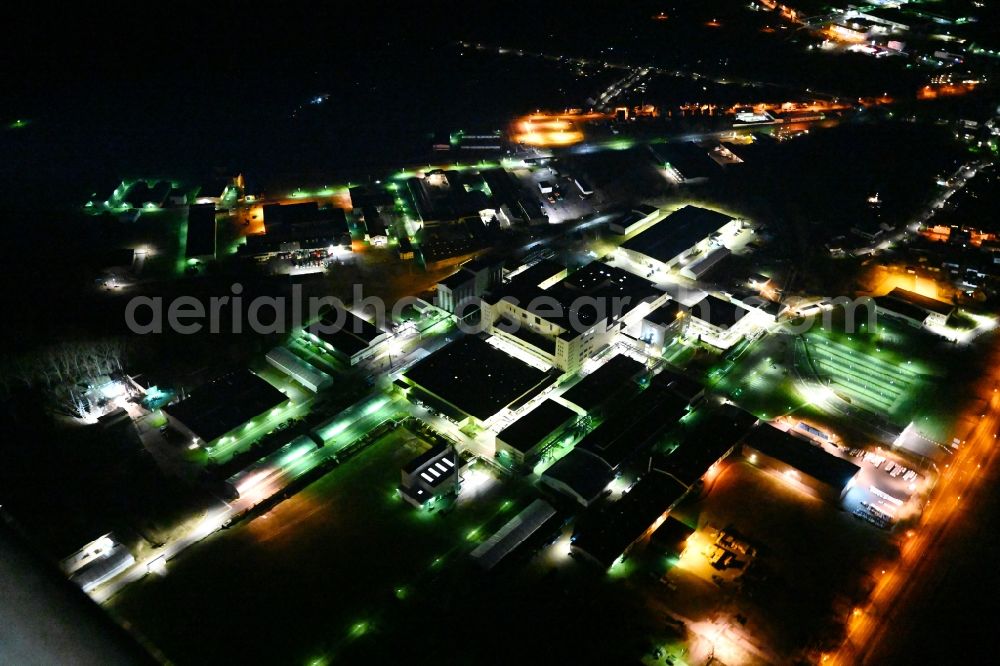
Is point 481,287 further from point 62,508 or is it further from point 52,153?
point 52,153

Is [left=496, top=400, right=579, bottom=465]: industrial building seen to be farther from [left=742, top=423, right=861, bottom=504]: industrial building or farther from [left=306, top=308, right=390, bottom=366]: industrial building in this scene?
[left=306, top=308, right=390, bottom=366]: industrial building

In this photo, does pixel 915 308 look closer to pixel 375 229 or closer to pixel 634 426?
pixel 634 426

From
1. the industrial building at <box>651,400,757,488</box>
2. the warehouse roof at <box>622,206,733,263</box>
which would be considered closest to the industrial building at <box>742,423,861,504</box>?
the industrial building at <box>651,400,757,488</box>

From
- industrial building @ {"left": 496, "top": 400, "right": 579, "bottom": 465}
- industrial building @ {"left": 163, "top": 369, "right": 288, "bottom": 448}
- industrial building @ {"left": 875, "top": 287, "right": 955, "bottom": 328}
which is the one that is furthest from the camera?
industrial building @ {"left": 875, "top": 287, "right": 955, "bottom": 328}

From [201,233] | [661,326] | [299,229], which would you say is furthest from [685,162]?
[201,233]

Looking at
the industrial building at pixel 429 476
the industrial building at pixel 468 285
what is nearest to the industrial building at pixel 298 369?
the industrial building at pixel 429 476

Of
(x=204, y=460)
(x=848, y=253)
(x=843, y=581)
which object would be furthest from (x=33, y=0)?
(x=843, y=581)

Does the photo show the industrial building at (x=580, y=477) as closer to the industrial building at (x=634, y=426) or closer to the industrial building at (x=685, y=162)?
the industrial building at (x=634, y=426)
